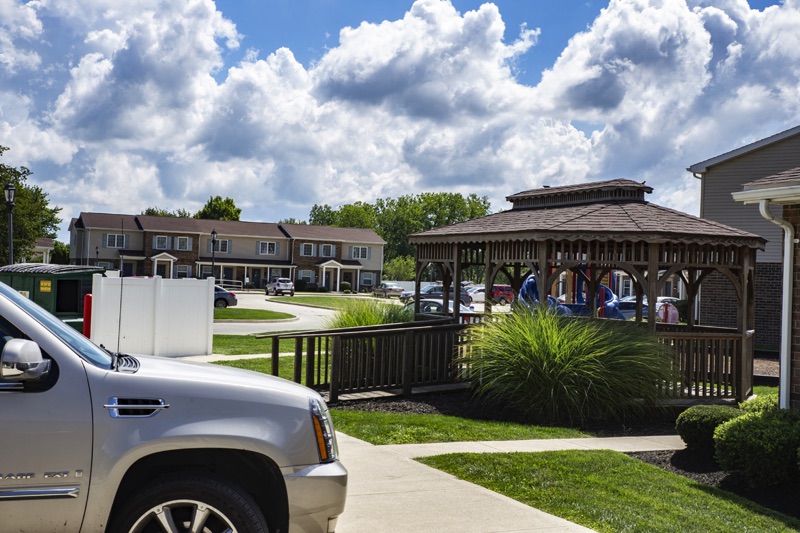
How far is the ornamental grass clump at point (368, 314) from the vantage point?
16.2 meters

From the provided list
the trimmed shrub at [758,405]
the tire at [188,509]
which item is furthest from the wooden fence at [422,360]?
the tire at [188,509]

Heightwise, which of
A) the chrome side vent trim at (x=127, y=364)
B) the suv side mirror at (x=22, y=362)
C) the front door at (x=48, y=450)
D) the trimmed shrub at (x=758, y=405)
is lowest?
the trimmed shrub at (x=758, y=405)

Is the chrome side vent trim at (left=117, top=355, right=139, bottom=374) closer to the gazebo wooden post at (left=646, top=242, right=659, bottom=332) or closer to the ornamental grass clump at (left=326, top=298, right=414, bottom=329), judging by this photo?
the gazebo wooden post at (left=646, top=242, right=659, bottom=332)

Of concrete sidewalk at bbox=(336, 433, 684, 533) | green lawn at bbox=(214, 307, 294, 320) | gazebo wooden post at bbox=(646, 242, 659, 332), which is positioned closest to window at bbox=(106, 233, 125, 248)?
green lawn at bbox=(214, 307, 294, 320)

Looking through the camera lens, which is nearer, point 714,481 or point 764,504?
point 764,504

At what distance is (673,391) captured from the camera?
12.3 m

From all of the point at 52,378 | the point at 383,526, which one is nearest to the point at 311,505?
the point at 52,378

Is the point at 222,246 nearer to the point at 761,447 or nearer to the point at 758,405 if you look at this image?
the point at 758,405

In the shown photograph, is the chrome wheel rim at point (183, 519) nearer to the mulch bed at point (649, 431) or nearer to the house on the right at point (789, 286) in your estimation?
the mulch bed at point (649, 431)

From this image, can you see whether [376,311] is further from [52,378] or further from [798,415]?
[52,378]

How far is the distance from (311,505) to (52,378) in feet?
4.70

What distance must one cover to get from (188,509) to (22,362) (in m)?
1.12

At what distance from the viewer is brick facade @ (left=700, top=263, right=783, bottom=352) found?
25.6m

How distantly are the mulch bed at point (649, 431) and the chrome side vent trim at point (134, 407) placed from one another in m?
5.63
